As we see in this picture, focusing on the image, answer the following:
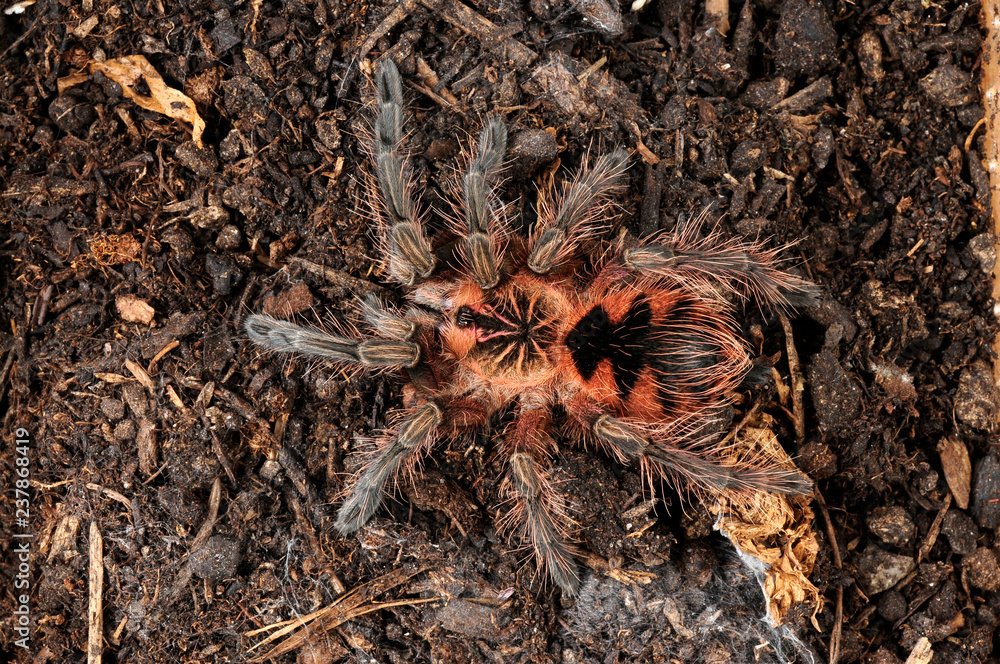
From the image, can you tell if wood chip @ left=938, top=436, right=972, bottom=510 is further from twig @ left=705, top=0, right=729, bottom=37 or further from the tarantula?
twig @ left=705, top=0, right=729, bottom=37

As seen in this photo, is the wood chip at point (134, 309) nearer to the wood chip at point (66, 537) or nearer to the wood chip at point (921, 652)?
the wood chip at point (66, 537)

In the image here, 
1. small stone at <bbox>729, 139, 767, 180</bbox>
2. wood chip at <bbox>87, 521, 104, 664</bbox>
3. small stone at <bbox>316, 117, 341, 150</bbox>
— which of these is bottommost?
wood chip at <bbox>87, 521, 104, 664</bbox>

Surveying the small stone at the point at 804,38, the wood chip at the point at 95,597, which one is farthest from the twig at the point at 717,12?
the wood chip at the point at 95,597

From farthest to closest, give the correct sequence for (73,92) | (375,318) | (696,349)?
(73,92) < (375,318) < (696,349)

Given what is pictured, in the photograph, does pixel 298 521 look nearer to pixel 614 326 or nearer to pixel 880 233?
pixel 614 326

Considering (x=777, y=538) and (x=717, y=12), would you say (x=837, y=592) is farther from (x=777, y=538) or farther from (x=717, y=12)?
(x=717, y=12)

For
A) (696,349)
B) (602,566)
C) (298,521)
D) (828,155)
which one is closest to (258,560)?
(298,521)

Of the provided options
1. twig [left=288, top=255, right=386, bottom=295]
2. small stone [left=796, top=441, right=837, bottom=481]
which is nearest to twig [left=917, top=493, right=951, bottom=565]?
small stone [left=796, top=441, right=837, bottom=481]
